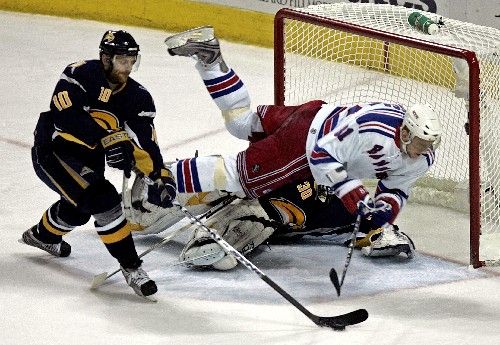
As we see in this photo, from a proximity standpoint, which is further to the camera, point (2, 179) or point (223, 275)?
point (2, 179)

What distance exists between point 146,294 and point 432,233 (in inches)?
54.3

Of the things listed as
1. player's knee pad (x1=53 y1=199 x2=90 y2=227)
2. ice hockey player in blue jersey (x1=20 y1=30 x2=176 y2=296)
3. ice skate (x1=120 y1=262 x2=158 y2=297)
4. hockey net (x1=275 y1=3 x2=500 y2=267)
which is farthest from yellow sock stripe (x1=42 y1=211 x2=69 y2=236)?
hockey net (x1=275 y1=3 x2=500 y2=267)

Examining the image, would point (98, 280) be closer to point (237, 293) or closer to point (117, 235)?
point (117, 235)

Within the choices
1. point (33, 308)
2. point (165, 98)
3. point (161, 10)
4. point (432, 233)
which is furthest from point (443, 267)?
point (161, 10)

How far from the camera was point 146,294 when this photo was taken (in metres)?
4.55

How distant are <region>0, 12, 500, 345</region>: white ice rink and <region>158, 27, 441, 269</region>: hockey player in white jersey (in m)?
0.15

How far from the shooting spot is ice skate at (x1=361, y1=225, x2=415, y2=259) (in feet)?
16.6

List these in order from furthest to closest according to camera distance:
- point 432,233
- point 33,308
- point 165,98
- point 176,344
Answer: point 165,98
point 432,233
point 33,308
point 176,344

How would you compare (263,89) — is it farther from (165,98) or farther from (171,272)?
(171,272)

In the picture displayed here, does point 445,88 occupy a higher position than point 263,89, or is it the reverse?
point 445,88

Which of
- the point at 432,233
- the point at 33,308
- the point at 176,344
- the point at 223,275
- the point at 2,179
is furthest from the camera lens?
the point at 2,179

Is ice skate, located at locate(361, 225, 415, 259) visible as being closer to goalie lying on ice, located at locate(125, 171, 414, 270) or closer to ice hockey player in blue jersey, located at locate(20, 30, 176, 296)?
goalie lying on ice, located at locate(125, 171, 414, 270)

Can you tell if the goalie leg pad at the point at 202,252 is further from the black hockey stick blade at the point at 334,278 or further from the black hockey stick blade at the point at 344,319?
the black hockey stick blade at the point at 344,319

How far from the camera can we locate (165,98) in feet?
23.1
